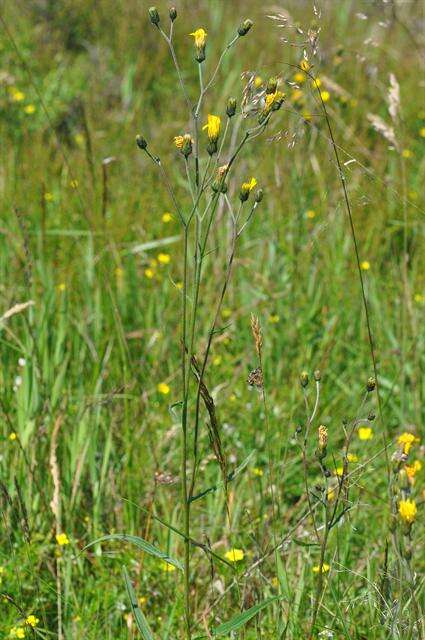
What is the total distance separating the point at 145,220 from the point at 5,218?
1.76ft

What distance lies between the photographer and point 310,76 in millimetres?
1351

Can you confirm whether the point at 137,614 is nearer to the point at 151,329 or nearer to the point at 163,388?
the point at 163,388

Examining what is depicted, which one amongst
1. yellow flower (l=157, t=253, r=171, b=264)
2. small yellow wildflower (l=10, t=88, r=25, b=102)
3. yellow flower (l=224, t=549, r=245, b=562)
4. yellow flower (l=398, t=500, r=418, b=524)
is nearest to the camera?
yellow flower (l=398, t=500, r=418, b=524)

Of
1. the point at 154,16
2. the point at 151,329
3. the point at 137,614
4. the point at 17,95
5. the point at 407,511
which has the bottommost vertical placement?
the point at 151,329

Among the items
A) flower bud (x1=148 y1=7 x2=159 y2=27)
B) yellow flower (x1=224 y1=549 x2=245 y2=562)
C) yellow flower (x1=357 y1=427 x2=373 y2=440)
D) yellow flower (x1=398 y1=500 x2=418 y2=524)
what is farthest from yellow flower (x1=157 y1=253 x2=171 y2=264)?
yellow flower (x1=398 y1=500 x2=418 y2=524)

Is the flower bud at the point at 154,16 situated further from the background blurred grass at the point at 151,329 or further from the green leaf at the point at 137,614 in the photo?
the green leaf at the point at 137,614

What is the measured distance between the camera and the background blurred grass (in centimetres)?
182

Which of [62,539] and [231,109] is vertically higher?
[231,109]

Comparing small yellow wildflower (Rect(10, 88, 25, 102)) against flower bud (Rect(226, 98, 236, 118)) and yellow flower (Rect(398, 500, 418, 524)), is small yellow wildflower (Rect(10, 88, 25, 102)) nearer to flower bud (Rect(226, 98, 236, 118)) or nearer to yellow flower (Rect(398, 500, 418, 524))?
flower bud (Rect(226, 98, 236, 118))

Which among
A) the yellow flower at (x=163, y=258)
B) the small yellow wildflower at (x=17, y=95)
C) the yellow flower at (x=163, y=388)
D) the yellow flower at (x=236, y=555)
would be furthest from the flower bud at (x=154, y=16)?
the small yellow wildflower at (x=17, y=95)

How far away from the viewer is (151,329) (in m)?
2.65

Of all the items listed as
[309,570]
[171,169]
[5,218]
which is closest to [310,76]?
[309,570]

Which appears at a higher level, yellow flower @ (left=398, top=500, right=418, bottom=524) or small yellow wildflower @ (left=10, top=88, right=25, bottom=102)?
yellow flower @ (left=398, top=500, right=418, bottom=524)

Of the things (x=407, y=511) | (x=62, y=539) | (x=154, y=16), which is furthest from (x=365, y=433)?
(x=154, y=16)
